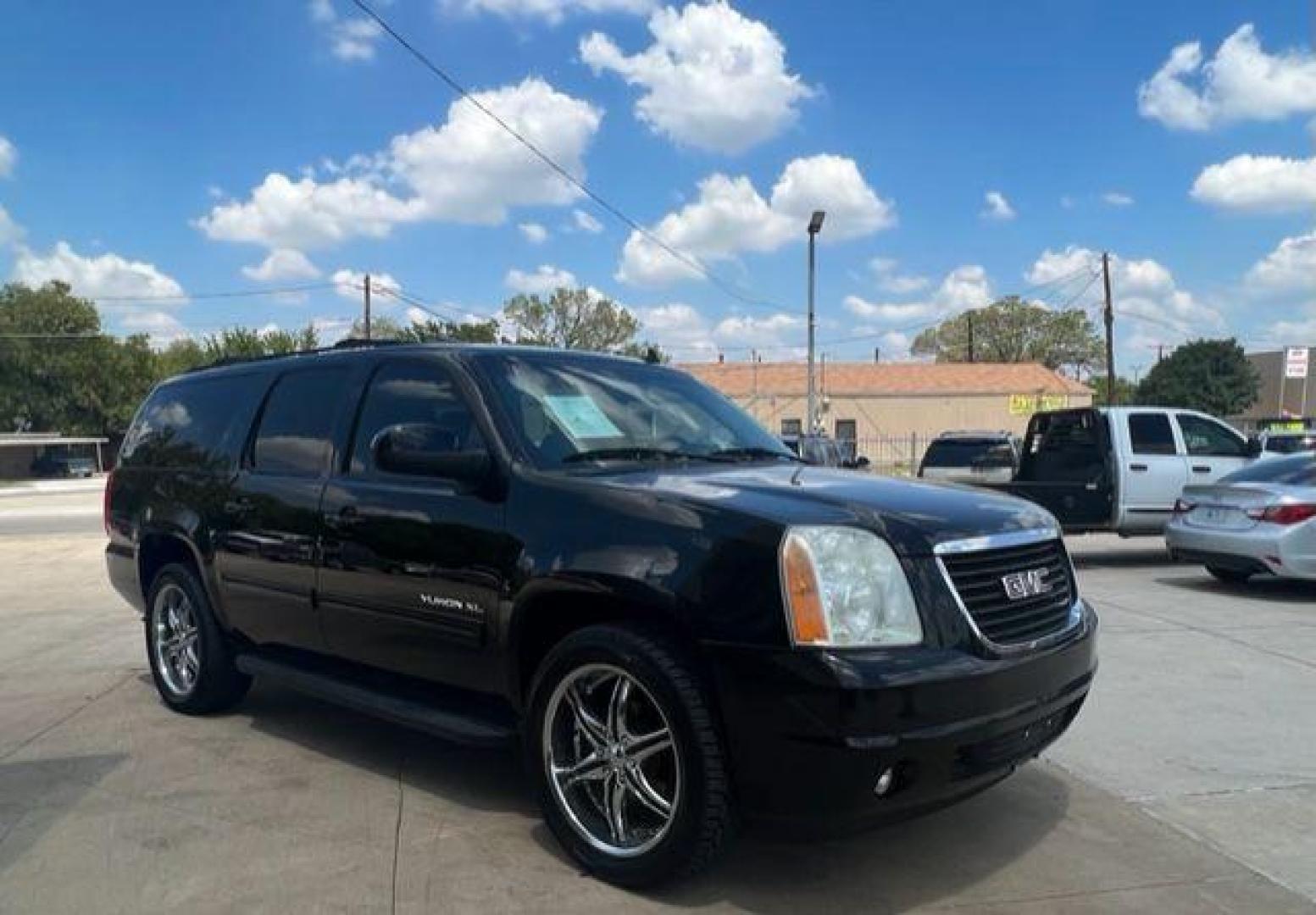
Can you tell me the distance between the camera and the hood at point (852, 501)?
3602 millimetres

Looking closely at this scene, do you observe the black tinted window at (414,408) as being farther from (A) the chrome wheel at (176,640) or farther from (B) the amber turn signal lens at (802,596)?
(A) the chrome wheel at (176,640)

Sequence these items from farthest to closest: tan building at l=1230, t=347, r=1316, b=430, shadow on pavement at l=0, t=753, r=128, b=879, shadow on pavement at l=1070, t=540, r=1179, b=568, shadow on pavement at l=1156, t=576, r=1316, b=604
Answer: tan building at l=1230, t=347, r=1316, b=430
shadow on pavement at l=1070, t=540, r=1179, b=568
shadow on pavement at l=1156, t=576, r=1316, b=604
shadow on pavement at l=0, t=753, r=128, b=879

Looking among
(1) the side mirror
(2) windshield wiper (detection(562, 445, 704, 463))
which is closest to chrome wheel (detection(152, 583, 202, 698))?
(1) the side mirror

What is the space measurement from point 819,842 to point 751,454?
190 centimetres

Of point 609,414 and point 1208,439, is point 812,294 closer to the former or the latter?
point 1208,439

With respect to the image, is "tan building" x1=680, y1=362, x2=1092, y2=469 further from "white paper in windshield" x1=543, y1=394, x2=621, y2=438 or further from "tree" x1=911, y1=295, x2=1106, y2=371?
"white paper in windshield" x1=543, y1=394, x2=621, y2=438

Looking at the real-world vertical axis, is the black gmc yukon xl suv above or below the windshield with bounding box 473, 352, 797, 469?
below

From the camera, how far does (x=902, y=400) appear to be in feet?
212

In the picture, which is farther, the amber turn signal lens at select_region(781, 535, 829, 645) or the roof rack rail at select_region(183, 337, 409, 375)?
the roof rack rail at select_region(183, 337, 409, 375)

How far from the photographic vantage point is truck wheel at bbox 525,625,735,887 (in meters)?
3.53

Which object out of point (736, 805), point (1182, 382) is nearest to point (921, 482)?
point (736, 805)

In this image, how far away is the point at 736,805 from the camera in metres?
3.52

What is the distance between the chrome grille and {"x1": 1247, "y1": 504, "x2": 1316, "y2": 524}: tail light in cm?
757

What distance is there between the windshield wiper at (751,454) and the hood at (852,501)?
26cm
